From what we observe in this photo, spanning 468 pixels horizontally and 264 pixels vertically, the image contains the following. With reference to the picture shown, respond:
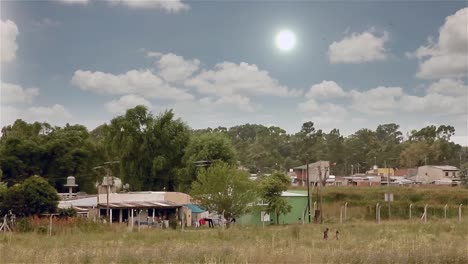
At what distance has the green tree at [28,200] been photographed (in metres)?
33.3

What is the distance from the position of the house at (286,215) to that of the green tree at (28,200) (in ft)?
47.4

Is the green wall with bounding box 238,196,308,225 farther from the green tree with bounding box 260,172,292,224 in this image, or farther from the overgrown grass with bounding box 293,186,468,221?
the overgrown grass with bounding box 293,186,468,221

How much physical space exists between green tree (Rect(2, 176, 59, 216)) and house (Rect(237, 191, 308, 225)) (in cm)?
1445

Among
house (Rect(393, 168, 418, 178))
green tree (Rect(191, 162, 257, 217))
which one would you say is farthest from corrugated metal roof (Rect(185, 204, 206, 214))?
house (Rect(393, 168, 418, 178))

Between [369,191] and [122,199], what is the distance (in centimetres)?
2547

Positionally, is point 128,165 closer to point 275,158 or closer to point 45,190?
point 45,190

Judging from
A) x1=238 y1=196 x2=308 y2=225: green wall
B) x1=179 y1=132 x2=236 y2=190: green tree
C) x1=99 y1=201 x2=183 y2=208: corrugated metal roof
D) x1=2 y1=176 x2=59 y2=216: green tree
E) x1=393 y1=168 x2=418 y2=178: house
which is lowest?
x1=238 y1=196 x2=308 y2=225: green wall

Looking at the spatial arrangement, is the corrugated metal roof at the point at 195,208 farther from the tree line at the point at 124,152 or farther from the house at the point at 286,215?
the tree line at the point at 124,152

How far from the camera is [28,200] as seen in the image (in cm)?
3334

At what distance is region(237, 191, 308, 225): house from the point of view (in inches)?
1639

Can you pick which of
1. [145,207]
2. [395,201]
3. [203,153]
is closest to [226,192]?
[145,207]

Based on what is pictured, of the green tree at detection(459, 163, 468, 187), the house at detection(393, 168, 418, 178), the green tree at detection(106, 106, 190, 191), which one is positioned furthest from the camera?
the house at detection(393, 168, 418, 178)

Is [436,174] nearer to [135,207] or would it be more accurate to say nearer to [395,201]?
[395,201]

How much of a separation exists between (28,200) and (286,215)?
19735 mm
